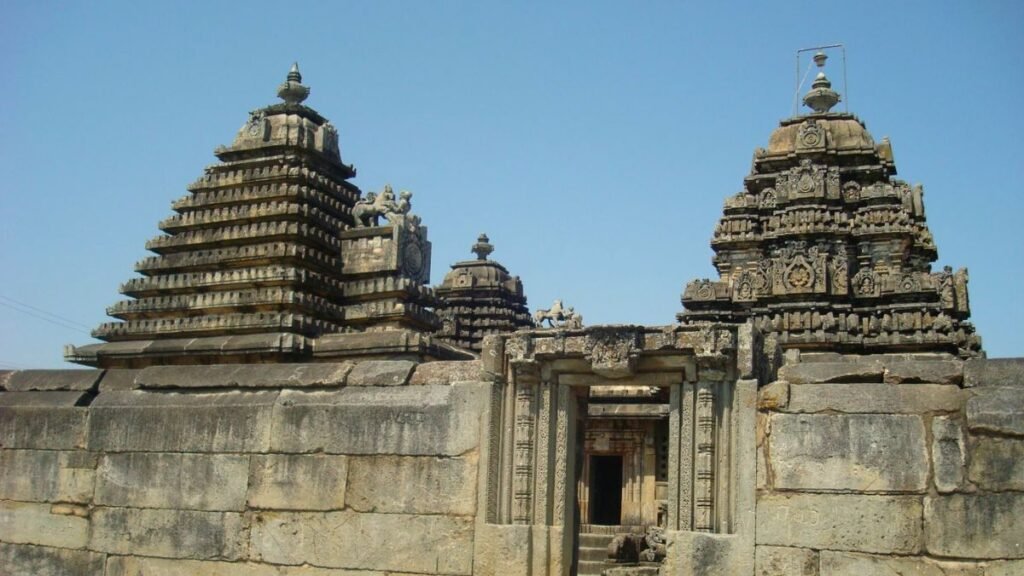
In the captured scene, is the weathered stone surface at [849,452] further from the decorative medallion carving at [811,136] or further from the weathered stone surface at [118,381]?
the decorative medallion carving at [811,136]

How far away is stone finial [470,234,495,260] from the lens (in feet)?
120

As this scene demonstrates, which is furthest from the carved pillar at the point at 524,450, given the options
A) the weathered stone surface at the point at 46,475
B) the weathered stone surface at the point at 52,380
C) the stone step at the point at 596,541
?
the stone step at the point at 596,541

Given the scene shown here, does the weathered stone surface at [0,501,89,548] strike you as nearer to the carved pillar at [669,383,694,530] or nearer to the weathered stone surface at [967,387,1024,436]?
the carved pillar at [669,383,694,530]

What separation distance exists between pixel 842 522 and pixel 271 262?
12.2m

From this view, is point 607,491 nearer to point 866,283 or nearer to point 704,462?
point 866,283

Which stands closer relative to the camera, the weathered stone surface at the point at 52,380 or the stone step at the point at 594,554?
the weathered stone surface at the point at 52,380

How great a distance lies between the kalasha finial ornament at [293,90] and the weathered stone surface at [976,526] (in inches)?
590

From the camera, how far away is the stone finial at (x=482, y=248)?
3644 cm

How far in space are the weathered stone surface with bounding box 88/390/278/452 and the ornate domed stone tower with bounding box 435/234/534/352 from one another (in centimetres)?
2159

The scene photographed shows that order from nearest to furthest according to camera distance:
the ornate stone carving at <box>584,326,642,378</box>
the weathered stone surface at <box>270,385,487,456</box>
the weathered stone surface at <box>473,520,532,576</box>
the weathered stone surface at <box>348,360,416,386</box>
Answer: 1. the ornate stone carving at <box>584,326,642,378</box>
2. the weathered stone surface at <box>473,520,532,576</box>
3. the weathered stone surface at <box>270,385,487,456</box>
4. the weathered stone surface at <box>348,360,416,386</box>

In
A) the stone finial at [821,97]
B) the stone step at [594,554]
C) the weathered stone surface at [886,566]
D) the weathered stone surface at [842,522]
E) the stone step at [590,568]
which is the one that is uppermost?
the stone finial at [821,97]

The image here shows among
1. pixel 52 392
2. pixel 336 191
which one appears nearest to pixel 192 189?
pixel 336 191

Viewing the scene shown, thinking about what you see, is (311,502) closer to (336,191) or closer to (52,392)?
(52,392)

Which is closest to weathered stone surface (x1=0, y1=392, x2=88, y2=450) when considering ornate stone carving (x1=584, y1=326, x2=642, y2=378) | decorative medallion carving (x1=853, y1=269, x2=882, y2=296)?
ornate stone carving (x1=584, y1=326, x2=642, y2=378)
